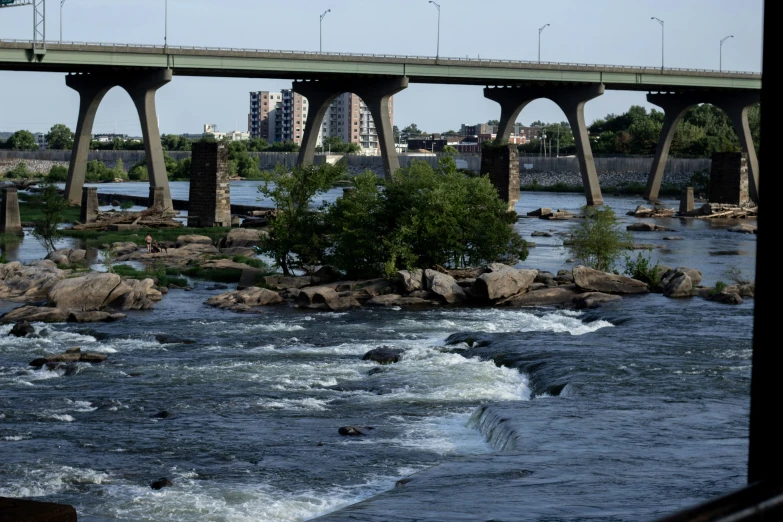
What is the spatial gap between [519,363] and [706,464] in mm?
→ 9337

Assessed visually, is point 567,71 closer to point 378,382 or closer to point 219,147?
point 219,147

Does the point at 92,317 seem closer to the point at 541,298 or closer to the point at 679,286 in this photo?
the point at 541,298

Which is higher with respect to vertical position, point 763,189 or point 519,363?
point 763,189

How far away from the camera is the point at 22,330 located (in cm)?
2648

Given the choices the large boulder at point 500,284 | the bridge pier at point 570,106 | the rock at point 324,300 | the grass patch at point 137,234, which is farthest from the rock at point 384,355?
the bridge pier at point 570,106

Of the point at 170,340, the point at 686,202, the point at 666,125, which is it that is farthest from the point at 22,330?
the point at 666,125

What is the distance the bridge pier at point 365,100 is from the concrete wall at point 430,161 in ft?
56.3

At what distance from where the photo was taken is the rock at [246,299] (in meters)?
32.2

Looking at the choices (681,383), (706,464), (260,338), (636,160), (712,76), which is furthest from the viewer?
(636,160)

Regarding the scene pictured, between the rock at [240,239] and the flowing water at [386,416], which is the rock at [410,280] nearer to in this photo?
the flowing water at [386,416]

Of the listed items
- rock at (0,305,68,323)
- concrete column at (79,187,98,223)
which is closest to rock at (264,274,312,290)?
rock at (0,305,68,323)

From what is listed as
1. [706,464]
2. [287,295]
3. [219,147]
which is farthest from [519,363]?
[219,147]

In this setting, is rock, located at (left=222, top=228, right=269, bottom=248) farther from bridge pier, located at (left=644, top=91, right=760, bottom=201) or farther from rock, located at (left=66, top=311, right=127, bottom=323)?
bridge pier, located at (left=644, top=91, right=760, bottom=201)

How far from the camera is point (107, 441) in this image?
16.6m
